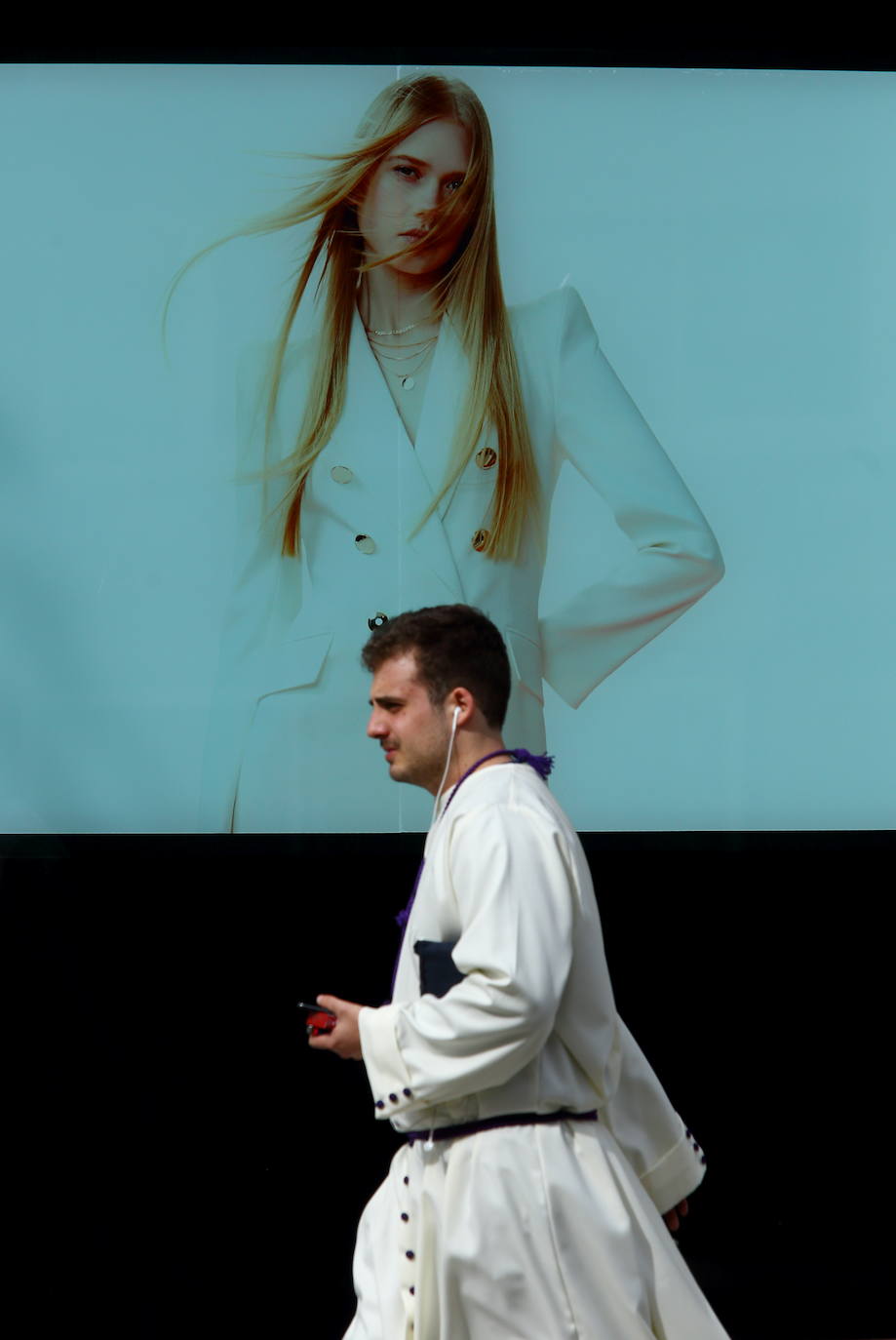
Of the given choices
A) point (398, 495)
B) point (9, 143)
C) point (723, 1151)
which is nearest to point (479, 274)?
point (398, 495)

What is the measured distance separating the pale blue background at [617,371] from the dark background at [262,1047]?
159 mm

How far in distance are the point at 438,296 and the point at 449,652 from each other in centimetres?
171

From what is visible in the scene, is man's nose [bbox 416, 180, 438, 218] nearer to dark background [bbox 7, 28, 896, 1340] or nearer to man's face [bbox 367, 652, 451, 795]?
dark background [bbox 7, 28, 896, 1340]

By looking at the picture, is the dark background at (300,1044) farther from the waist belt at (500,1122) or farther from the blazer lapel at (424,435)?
the waist belt at (500,1122)

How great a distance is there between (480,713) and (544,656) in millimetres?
1399

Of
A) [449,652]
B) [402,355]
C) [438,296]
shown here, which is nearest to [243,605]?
[402,355]

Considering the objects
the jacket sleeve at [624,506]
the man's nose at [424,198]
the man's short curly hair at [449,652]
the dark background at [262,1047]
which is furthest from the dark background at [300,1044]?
the man's short curly hair at [449,652]

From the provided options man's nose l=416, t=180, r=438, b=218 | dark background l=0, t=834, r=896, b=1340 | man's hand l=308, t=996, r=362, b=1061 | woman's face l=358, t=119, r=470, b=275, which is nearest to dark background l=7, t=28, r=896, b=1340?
dark background l=0, t=834, r=896, b=1340

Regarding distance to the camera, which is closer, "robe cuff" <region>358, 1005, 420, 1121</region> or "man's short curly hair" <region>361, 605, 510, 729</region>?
"robe cuff" <region>358, 1005, 420, 1121</region>

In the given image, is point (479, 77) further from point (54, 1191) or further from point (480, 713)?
point (54, 1191)

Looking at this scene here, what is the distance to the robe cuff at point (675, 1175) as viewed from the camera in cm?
297

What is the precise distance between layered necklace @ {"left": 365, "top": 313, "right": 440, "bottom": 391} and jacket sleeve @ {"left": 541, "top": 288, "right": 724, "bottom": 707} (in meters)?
0.35

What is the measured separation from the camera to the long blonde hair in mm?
4246

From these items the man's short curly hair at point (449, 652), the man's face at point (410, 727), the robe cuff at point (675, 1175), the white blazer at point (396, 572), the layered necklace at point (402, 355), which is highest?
the layered necklace at point (402, 355)
